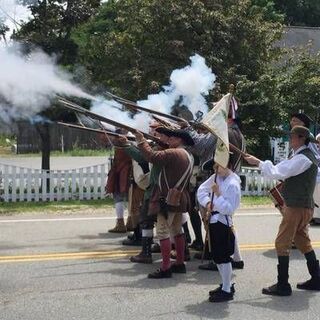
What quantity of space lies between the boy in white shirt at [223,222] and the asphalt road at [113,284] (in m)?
0.18

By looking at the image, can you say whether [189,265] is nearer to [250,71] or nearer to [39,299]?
[39,299]

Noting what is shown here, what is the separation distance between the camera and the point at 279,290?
6.05 metres

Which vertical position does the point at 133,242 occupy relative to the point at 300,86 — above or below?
below

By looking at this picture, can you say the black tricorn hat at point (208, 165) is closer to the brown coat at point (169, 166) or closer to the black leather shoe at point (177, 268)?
the brown coat at point (169, 166)

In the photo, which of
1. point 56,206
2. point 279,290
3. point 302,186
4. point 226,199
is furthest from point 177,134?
point 56,206

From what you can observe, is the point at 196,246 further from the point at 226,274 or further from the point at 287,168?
the point at 287,168

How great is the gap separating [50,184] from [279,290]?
7.63 m

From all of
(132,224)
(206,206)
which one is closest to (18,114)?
(132,224)

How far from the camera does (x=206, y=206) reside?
19.6 feet

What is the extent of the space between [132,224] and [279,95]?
31.4 ft

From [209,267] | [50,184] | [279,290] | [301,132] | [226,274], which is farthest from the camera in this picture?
[50,184]

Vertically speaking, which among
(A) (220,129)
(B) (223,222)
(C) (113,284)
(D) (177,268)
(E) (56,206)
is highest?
(A) (220,129)

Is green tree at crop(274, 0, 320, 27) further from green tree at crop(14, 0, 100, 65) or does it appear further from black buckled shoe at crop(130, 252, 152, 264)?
black buckled shoe at crop(130, 252, 152, 264)

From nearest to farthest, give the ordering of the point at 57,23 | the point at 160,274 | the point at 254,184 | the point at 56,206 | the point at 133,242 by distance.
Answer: the point at 160,274, the point at 133,242, the point at 56,206, the point at 57,23, the point at 254,184
